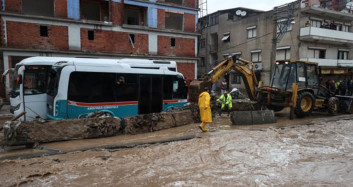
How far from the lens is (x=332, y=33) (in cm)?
2672

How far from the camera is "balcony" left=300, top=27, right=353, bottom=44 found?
24.9 m

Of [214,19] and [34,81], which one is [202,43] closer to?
[214,19]

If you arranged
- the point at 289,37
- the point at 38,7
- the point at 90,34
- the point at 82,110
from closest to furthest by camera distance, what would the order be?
the point at 82,110 < the point at 38,7 < the point at 90,34 < the point at 289,37

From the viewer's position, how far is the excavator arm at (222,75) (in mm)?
11781

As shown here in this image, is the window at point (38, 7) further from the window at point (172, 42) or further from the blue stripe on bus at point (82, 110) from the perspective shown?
the blue stripe on bus at point (82, 110)

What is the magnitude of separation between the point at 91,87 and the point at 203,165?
17.5 feet

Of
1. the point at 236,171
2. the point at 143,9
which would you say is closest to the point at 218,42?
the point at 143,9

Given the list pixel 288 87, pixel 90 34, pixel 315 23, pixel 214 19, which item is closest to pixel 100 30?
pixel 90 34

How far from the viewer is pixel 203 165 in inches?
227

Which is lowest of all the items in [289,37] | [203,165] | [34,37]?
[203,165]

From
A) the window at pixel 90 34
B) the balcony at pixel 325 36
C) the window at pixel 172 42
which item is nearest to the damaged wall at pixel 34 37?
the window at pixel 90 34

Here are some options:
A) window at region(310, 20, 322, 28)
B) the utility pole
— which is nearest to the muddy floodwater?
the utility pole

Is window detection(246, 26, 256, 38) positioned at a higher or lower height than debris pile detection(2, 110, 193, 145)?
higher

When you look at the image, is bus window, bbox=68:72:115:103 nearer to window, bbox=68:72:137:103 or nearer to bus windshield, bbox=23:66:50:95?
window, bbox=68:72:137:103
